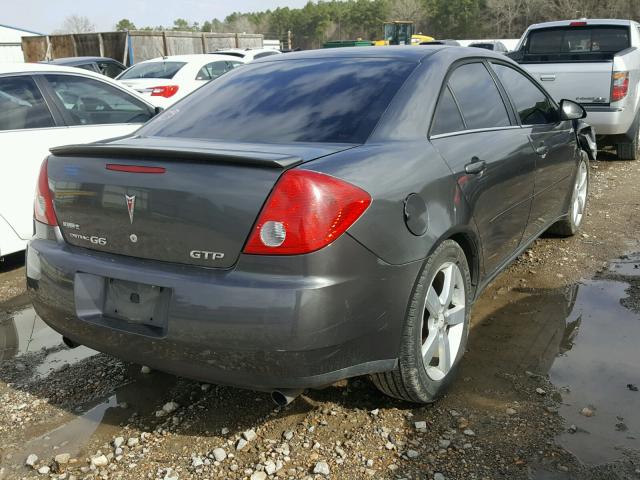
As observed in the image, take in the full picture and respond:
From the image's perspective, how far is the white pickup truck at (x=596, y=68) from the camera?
766cm

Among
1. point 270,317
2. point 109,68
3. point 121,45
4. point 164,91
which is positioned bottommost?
point 270,317

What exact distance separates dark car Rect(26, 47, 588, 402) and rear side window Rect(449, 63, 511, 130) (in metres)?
0.02

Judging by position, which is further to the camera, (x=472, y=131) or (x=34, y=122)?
(x=34, y=122)

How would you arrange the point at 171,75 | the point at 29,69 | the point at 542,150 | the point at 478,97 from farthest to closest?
the point at 171,75
the point at 29,69
the point at 542,150
the point at 478,97

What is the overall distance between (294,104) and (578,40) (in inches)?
289

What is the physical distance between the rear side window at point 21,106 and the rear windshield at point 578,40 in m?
6.95

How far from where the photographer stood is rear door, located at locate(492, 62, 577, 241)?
3.93 meters

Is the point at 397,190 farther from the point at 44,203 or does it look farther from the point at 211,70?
the point at 211,70

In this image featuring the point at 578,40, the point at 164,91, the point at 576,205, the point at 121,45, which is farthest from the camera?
the point at 121,45

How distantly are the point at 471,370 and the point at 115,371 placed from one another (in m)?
1.89

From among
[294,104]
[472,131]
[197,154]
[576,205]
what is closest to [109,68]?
[576,205]

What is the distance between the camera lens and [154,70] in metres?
11.9

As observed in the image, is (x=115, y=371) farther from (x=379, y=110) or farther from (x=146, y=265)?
(x=379, y=110)

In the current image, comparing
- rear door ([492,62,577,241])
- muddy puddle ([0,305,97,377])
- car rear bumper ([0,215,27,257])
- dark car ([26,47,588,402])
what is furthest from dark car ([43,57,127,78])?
dark car ([26,47,588,402])
